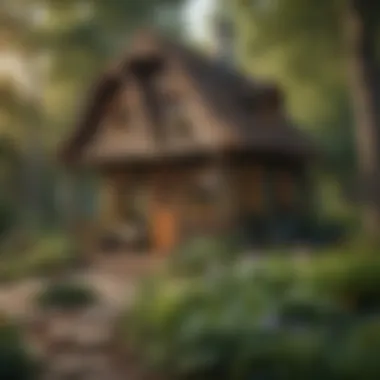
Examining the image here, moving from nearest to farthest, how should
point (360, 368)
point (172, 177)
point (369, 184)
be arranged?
point (360, 368) < point (369, 184) < point (172, 177)

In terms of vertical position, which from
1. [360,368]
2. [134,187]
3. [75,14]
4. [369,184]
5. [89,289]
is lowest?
[360,368]

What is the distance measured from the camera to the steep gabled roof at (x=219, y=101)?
276 centimetres

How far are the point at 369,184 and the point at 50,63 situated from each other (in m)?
1.35

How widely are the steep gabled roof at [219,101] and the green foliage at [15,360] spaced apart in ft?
3.22

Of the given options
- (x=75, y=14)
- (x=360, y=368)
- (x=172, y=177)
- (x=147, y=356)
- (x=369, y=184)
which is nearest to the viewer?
(x=360, y=368)

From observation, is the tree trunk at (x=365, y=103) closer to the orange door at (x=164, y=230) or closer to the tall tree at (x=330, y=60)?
the tall tree at (x=330, y=60)

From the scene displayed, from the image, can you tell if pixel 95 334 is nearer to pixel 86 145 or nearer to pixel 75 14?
pixel 86 145

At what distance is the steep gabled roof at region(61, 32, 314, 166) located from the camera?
2.76 metres

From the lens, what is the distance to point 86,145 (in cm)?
318

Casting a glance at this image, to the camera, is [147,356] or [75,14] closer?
[147,356]

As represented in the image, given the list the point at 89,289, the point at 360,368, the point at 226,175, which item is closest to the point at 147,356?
the point at 89,289

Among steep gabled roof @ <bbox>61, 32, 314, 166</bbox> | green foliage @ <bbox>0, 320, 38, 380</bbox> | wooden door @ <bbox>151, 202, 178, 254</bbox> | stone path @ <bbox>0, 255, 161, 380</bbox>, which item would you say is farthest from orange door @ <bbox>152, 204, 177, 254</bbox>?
green foliage @ <bbox>0, 320, 38, 380</bbox>

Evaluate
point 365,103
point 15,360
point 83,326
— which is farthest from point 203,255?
point 365,103

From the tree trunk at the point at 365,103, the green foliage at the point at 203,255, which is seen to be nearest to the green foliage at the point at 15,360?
the green foliage at the point at 203,255
